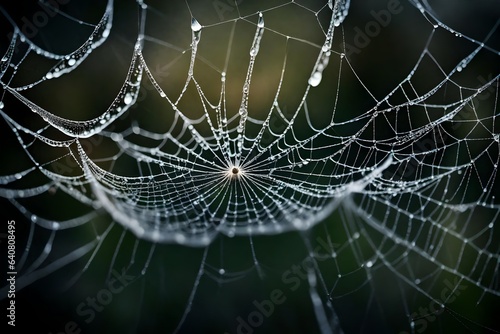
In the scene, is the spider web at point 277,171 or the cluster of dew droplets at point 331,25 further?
the spider web at point 277,171

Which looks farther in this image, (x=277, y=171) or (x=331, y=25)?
(x=277, y=171)

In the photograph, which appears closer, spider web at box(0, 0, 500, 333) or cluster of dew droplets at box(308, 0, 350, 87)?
cluster of dew droplets at box(308, 0, 350, 87)

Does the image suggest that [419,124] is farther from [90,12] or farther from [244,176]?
[90,12]

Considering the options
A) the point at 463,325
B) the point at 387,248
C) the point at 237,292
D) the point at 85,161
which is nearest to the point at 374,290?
the point at 387,248

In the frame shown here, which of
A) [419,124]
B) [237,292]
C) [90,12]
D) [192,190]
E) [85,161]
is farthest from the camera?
[237,292]

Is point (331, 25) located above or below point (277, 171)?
above

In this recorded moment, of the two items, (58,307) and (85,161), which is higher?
(85,161)

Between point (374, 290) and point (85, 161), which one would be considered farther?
point (374, 290)

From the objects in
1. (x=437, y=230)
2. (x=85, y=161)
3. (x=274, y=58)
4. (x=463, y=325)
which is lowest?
(x=463, y=325)
